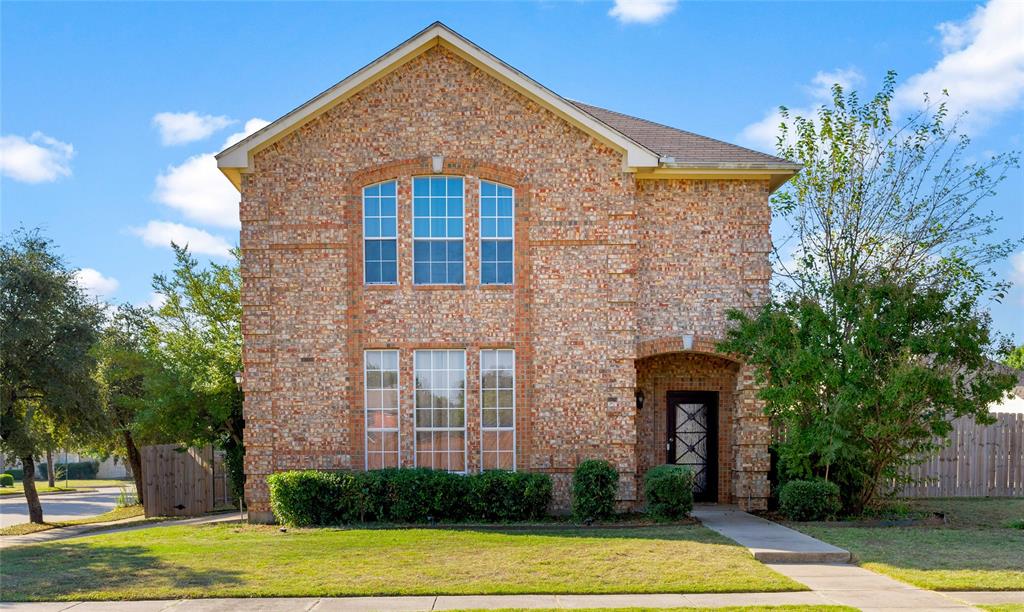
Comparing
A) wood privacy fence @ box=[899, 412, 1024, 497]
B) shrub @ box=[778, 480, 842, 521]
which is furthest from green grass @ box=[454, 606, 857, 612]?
wood privacy fence @ box=[899, 412, 1024, 497]

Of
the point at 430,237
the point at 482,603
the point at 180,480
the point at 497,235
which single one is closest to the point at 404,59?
the point at 430,237

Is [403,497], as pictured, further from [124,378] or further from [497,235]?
[124,378]

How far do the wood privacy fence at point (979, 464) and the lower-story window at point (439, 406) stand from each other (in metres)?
11.3

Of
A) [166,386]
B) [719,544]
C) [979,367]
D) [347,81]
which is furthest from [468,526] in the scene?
[166,386]

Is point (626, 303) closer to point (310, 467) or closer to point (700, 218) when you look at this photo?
point (700, 218)

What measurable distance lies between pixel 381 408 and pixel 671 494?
5678 millimetres

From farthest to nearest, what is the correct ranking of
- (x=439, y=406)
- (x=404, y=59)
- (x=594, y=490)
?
1. (x=439, y=406)
2. (x=404, y=59)
3. (x=594, y=490)

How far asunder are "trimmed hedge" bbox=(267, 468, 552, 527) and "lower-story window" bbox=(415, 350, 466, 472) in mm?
1058

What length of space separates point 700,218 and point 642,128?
3.35 metres

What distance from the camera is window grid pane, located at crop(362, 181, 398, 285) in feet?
54.0

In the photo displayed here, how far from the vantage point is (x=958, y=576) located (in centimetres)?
1016

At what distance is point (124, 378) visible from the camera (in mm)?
26219

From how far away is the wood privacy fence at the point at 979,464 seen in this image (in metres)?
20.2

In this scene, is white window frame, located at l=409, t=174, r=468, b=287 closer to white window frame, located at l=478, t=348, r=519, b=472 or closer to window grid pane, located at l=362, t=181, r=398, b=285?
window grid pane, located at l=362, t=181, r=398, b=285
